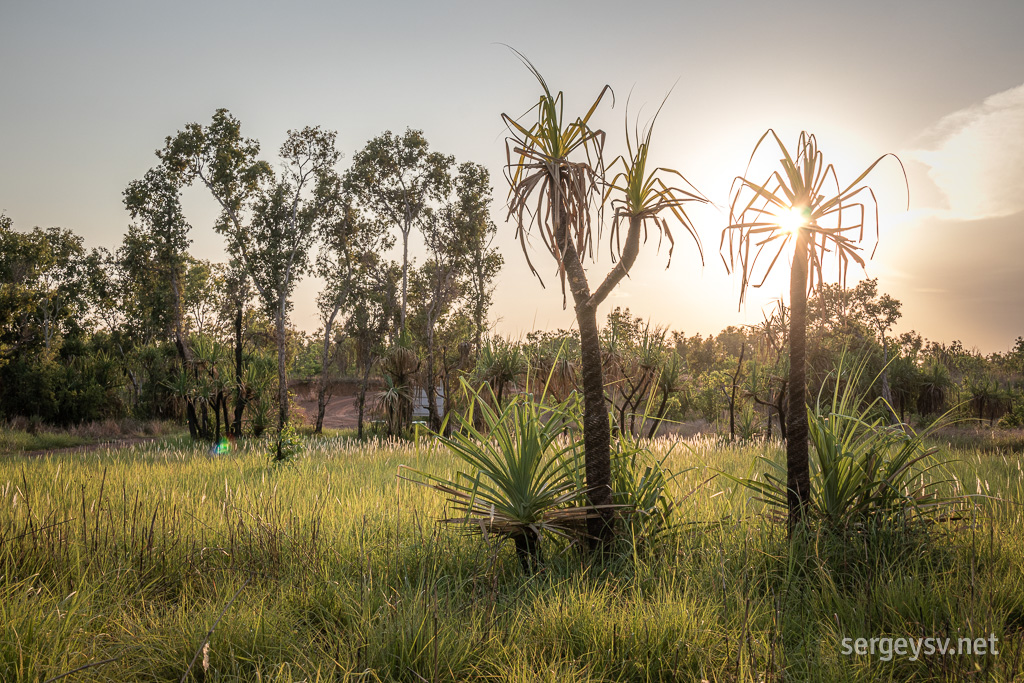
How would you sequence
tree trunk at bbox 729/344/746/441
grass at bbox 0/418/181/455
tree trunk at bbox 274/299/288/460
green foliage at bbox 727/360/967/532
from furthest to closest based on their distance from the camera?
tree trunk at bbox 274/299/288/460 < grass at bbox 0/418/181/455 < tree trunk at bbox 729/344/746/441 < green foliage at bbox 727/360/967/532

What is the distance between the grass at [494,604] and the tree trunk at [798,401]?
0.28 meters

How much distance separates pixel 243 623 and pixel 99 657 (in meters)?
0.63

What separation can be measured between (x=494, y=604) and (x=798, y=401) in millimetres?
2322

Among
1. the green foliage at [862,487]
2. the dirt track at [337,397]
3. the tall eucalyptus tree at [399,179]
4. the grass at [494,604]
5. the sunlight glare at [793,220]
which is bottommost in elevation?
the dirt track at [337,397]

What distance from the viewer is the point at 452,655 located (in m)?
2.60

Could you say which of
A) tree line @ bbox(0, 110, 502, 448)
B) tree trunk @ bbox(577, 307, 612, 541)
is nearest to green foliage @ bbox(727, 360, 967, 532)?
tree trunk @ bbox(577, 307, 612, 541)

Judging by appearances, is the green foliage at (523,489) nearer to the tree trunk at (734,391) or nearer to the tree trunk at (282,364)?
the tree trunk at (734,391)

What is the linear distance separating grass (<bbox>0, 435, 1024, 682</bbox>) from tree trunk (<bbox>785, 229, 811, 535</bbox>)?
0.28 meters

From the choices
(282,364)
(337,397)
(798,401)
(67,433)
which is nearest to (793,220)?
(798,401)

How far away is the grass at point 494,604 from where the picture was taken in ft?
8.41

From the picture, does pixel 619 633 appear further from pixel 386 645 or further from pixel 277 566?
pixel 277 566

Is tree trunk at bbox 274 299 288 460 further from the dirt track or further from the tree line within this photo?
the dirt track

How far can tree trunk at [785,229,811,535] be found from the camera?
3740mm

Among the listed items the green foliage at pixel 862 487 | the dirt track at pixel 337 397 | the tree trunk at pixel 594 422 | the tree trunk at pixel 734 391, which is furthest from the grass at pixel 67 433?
the green foliage at pixel 862 487
